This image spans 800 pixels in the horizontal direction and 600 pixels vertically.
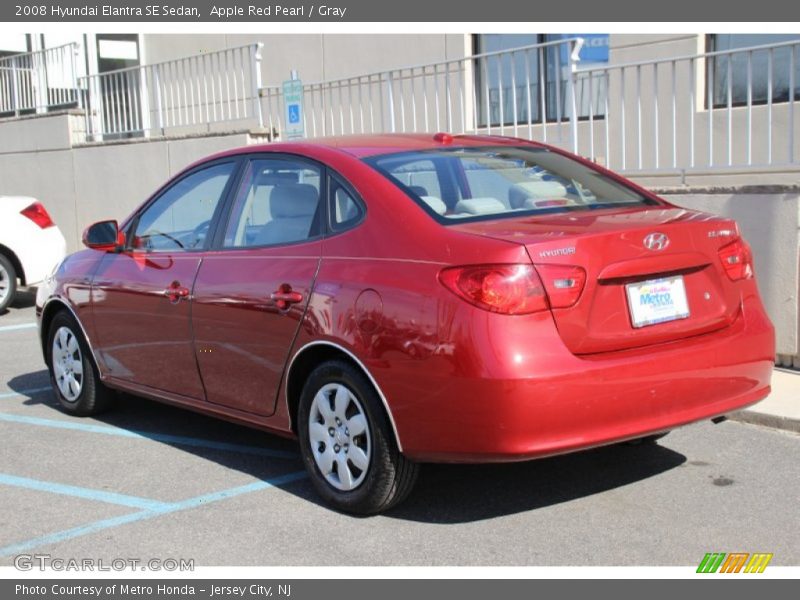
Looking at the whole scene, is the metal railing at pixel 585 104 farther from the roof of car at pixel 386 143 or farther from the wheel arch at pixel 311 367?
the wheel arch at pixel 311 367

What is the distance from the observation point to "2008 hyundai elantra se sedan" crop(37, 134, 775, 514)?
13.1 feet

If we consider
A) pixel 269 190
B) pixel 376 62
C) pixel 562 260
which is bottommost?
pixel 562 260

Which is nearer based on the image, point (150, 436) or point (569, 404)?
point (569, 404)

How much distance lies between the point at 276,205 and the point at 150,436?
1847mm

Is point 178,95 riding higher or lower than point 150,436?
higher

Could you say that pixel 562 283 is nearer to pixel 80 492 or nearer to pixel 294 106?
pixel 80 492

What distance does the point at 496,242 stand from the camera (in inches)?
160

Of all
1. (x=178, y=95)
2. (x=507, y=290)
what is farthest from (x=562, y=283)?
(x=178, y=95)

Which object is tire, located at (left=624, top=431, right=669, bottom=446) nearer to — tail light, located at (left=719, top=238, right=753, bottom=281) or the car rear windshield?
tail light, located at (left=719, top=238, right=753, bottom=281)

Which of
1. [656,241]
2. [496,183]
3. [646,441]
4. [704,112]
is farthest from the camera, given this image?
[704,112]

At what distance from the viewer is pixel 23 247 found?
11.6 metres

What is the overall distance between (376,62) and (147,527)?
33.1 feet

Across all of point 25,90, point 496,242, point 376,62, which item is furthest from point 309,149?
point 25,90

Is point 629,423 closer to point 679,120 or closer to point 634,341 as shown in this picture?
point 634,341
